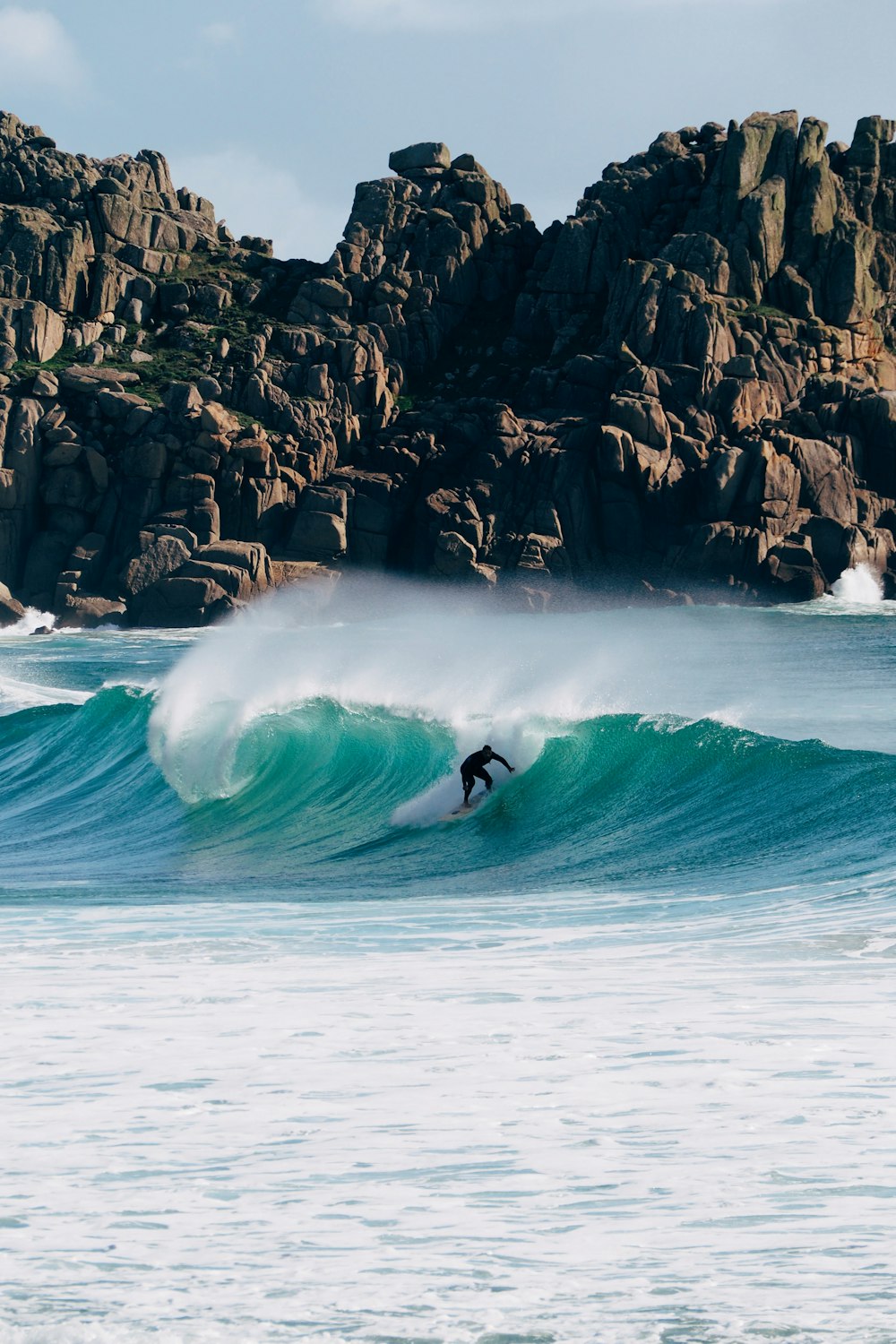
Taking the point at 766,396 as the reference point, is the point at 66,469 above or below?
below

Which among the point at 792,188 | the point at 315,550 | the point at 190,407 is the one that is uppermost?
the point at 792,188

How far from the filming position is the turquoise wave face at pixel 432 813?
14008mm

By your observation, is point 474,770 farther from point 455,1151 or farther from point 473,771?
point 455,1151

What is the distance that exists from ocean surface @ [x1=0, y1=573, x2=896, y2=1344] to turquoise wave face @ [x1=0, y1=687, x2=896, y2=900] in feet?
0.26

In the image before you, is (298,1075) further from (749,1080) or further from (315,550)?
(315,550)

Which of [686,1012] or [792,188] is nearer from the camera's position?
[686,1012]

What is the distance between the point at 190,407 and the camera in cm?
7888

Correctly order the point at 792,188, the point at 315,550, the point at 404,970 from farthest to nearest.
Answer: the point at 792,188
the point at 315,550
the point at 404,970

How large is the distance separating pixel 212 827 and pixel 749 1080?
13.3 m

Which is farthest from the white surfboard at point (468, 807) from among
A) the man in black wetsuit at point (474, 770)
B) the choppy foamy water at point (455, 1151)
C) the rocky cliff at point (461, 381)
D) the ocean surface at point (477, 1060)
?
the rocky cliff at point (461, 381)

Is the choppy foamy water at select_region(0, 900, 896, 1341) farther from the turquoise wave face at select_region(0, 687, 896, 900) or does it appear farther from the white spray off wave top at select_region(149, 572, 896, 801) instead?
the white spray off wave top at select_region(149, 572, 896, 801)

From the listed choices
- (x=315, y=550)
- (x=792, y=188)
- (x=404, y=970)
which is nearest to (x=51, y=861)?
(x=404, y=970)

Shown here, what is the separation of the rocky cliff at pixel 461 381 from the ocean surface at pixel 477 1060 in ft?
179

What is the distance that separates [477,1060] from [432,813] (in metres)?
11.2
